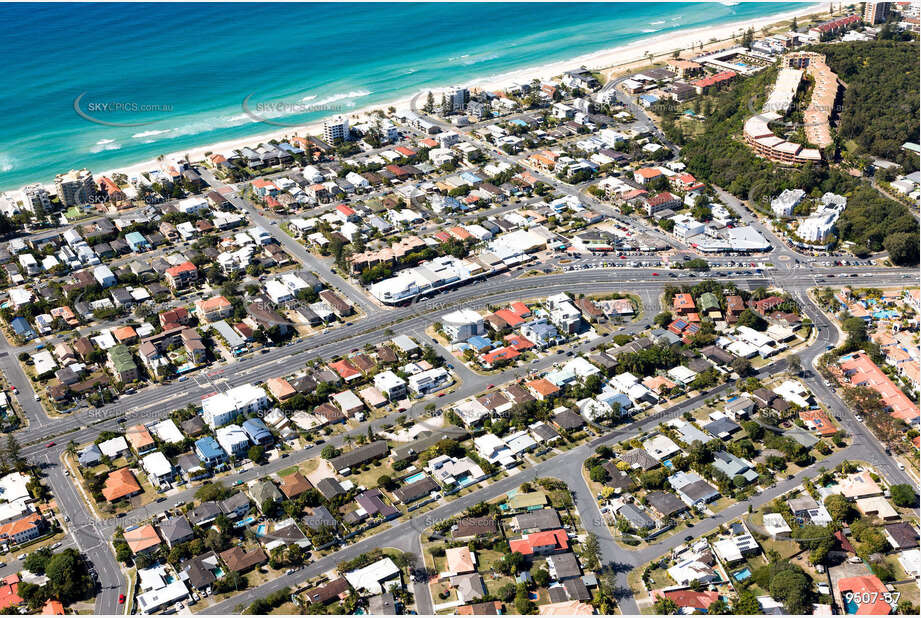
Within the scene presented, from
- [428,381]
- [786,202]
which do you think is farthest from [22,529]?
[786,202]

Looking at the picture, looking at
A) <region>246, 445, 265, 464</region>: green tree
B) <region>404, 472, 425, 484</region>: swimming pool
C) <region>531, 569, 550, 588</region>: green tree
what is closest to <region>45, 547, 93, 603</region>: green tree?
<region>246, 445, 265, 464</region>: green tree

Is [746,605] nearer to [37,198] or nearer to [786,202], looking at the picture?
[786,202]

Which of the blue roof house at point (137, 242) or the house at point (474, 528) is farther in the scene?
the blue roof house at point (137, 242)

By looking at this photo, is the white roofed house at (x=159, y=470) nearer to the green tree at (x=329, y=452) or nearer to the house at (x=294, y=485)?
the house at (x=294, y=485)

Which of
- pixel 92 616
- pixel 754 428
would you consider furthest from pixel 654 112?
pixel 92 616

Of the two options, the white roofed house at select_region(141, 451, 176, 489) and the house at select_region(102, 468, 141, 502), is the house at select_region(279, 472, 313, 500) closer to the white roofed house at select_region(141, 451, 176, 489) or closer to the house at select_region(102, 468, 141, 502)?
the white roofed house at select_region(141, 451, 176, 489)

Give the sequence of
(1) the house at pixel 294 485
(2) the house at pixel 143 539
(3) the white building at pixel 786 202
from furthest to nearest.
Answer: (3) the white building at pixel 786 202
(1) the house at pixel 294 485
(2) the house at pixel 143 539

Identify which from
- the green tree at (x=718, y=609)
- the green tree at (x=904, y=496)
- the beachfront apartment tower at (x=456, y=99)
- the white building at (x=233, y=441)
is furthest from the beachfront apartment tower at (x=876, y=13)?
the white building at (x=233, y=441)
